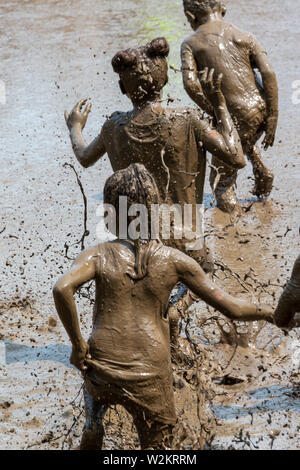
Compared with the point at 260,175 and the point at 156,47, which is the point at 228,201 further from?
the point at 156,47

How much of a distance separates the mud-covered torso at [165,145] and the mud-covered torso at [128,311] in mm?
963

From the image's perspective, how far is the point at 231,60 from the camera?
24.2ft

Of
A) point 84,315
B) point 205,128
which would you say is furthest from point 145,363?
point 84,315

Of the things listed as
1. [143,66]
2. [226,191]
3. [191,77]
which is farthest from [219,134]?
[226,191]

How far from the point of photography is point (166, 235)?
511 centimetres

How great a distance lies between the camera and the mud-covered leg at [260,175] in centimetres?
814

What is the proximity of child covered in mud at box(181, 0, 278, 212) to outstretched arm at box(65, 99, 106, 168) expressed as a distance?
166 centimetres

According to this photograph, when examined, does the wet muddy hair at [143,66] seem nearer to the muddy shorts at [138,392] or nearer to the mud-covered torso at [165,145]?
the mud-covered torso at [165,145]

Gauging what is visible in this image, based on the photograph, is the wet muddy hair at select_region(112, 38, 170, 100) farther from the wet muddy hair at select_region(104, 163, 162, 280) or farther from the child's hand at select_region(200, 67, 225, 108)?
the wet muddy hair at select_region(104, 163, 162, 280)

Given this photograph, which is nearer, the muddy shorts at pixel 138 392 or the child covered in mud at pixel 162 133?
the muddy shorts at pixel 138 392

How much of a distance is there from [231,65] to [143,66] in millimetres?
2569

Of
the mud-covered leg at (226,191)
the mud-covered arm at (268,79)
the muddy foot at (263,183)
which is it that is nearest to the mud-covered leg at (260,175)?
the muddy foot at (263,183)
